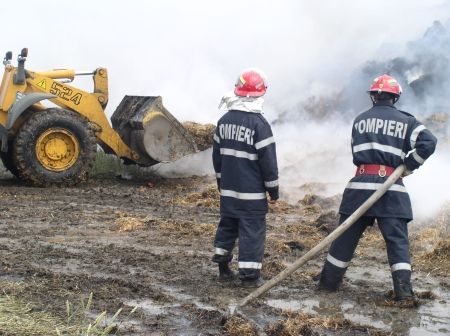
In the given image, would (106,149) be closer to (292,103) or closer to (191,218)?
(191,218)

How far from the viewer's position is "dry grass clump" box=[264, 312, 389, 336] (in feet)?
18.1

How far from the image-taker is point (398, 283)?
6.56 meters

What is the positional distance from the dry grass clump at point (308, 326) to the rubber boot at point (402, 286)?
0.78 m

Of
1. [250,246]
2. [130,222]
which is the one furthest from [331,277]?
[130,222]

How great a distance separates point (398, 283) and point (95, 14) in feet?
51.5

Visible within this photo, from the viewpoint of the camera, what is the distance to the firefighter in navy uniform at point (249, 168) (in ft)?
22.8

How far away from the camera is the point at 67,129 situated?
13070mm

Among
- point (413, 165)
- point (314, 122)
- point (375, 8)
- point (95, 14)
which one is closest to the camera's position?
point (413, 165)

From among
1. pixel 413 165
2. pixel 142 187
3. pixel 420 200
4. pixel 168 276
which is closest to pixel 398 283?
pixel 413 165

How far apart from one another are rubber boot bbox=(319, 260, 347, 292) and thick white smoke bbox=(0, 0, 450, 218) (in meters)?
8.82

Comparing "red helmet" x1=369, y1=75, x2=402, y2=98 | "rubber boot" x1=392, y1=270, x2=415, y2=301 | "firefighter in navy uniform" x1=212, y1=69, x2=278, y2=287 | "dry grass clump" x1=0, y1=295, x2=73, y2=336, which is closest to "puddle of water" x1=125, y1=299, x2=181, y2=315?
"dry grass clump" x1=0, y1=295, x2=73, y2=336

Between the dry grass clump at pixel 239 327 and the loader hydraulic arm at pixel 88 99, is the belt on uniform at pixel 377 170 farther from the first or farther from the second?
the loader hydraulic arm at pixel 88 99

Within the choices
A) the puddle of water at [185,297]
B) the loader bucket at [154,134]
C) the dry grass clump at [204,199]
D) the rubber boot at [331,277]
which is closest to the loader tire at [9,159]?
the loader bucket at [154,134]

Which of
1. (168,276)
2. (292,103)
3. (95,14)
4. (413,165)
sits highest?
(95,14)
